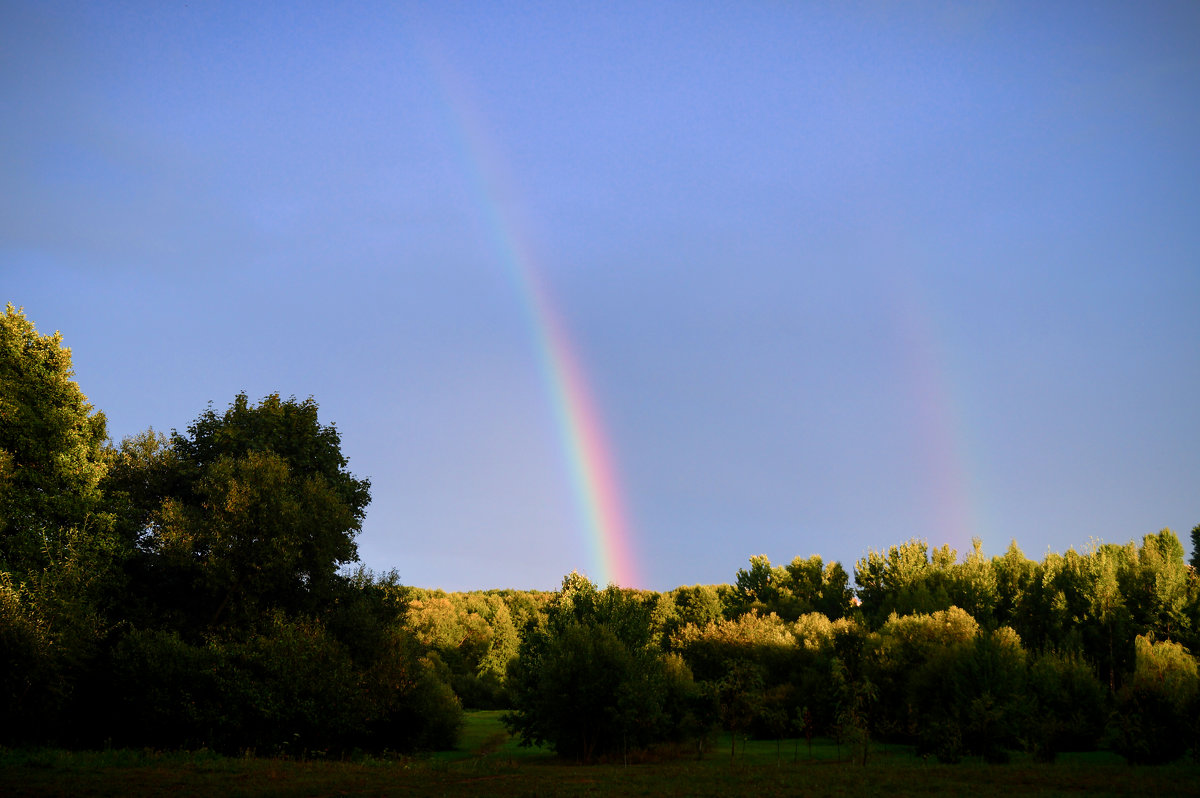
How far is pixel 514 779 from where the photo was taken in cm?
3534

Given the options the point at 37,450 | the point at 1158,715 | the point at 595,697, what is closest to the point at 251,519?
the point at 37,450

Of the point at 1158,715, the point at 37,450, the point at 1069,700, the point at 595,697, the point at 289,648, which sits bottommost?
the point at 595,697

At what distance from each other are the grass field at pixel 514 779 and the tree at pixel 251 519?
9540 millimetres

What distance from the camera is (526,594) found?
186000 millimetres

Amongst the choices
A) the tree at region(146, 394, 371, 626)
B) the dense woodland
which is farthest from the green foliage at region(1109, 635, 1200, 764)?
the tree at region(146, 394, 371, 626)

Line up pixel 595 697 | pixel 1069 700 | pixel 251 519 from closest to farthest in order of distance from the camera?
pixel 251 519
pixel 595 697
pixel 1069 700

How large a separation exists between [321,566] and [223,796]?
20352 mm

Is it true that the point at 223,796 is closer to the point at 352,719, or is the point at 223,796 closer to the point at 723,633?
the point at 352,719

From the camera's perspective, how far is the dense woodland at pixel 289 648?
127 ft

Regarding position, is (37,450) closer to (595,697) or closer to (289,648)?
(289,648)

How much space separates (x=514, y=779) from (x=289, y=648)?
13.9m

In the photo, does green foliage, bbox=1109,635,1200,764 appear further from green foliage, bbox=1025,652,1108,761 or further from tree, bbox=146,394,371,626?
tree, bbox=146,394,371,626

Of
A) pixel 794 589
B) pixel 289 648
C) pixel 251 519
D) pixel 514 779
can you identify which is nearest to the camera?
pixel 514 779

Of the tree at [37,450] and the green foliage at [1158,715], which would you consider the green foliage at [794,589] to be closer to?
the green foliage at [1158,715]
